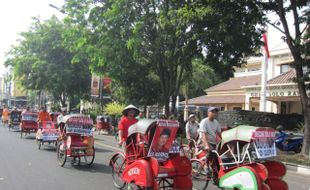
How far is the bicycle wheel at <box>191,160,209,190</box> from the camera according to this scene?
405 inches

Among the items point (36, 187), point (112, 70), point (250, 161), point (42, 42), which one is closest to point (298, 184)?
point (250, 161)

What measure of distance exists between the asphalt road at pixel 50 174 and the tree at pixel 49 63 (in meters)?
23.9

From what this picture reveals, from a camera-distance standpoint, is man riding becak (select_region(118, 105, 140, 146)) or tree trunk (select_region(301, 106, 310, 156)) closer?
man riding becak (select_region(118, 105, 140, 146))

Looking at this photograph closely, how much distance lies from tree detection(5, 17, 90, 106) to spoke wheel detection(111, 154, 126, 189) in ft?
98.4

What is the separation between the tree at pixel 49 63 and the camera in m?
39.6

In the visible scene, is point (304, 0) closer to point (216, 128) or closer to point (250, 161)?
point (216, 128)

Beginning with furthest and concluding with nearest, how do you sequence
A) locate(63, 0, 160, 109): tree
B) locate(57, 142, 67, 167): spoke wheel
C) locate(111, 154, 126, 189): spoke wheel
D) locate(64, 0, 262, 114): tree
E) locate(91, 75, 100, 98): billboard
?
locate(91, 75, 100, 98): billboard
locate(63, 0, 160, 109): tree
locate(64, 0, 262, 114): tree
locate(57, 142, 67, 167): spoke wheel
locate(111, 154, 126, 189): spoke wheel

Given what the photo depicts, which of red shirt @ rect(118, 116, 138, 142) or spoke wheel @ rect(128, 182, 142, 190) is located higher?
red shirt @ rect(118, 116, 138, 142)

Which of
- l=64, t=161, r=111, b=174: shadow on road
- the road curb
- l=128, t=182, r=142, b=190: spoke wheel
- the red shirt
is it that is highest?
the red shirt

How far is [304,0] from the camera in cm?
1852

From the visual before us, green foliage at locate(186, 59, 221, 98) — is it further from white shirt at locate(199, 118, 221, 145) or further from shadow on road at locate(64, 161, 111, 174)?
white shirt at locate(199, 118, 221, 145)

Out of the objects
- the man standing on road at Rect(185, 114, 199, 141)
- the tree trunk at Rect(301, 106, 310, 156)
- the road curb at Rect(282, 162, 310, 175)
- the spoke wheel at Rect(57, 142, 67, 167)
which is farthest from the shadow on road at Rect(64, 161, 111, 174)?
the tree trunk at Rect(301, 106, 310, 156)

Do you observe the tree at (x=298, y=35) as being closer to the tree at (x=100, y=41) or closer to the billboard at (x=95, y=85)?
the tree at (x=100, y=41)

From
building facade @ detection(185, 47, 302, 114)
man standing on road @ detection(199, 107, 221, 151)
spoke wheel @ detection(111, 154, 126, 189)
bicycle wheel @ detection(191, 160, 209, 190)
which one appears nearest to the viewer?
spoke wheel @ detection(111, 154, 126, 189)
